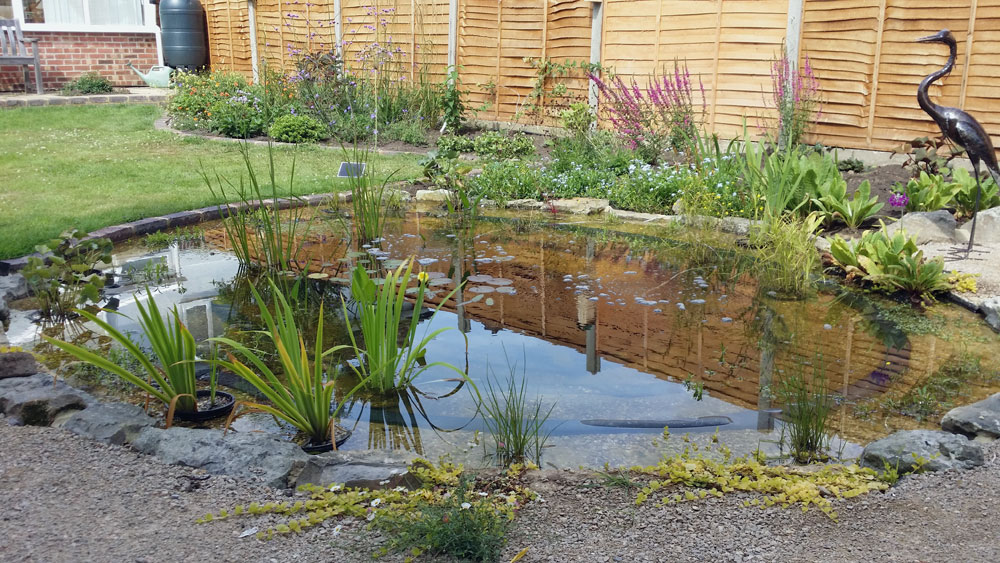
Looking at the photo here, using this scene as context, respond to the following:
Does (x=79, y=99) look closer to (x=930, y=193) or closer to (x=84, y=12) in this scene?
(x=84, y=12)

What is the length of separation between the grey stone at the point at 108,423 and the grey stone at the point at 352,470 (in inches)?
27.1

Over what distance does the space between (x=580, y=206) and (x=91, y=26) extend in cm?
1310

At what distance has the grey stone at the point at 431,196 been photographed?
22.7 feet

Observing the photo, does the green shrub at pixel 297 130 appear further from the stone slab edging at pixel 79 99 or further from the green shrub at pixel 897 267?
the green shrub at pixel 897 267

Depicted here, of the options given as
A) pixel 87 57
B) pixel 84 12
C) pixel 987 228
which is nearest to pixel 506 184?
pixel 987 228

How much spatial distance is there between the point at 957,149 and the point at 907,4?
1.58 m

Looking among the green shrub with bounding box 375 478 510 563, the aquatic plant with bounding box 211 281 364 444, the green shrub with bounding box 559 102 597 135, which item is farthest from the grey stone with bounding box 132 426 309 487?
the green shrub with bounding box 559 102 597 135

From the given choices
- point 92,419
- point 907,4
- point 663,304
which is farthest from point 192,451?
point 907,4

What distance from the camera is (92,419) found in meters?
2.81

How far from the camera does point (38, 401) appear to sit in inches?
114

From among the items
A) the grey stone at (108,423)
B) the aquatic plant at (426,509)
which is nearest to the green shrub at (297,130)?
the grey stone at (108,423)

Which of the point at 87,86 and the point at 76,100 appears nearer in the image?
the point at 76,100

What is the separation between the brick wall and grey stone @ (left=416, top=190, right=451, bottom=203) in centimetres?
1130

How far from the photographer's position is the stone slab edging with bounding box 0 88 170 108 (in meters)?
12.9
